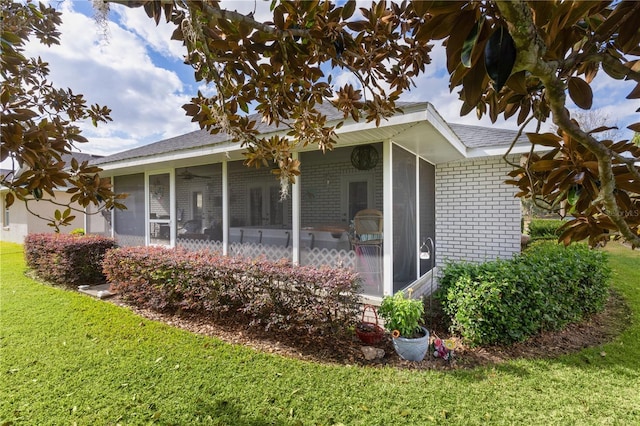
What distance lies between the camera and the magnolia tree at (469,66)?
2.55ft

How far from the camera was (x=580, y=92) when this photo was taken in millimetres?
1055

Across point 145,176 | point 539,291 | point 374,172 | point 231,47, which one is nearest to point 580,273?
point 539,291

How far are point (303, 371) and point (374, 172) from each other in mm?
3074

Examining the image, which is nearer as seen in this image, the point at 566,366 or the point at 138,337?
the point at 566,366

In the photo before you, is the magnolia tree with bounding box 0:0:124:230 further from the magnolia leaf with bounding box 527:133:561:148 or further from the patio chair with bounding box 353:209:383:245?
the patio chair with bounding box 353:209:383:245

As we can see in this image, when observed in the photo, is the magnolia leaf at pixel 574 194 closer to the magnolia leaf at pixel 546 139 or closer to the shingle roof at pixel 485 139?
the magnolia leaf at pixel 546 139

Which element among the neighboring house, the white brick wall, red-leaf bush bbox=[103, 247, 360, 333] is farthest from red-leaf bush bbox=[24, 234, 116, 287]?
the white brick wall

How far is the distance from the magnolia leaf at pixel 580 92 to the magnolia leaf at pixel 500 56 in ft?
1.87

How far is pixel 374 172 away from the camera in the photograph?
188 inches

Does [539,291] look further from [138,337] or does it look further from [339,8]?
[138,337]

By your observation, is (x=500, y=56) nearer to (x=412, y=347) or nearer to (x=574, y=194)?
(x=574, y=194)

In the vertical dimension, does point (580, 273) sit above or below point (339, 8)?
below

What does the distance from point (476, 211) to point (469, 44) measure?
Answer: 673 cm

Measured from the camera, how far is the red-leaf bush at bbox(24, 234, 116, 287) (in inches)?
291
